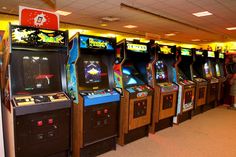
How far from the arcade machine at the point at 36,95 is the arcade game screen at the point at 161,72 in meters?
2.22

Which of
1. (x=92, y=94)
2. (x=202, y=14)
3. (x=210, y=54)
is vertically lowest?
(x=92, y=94)

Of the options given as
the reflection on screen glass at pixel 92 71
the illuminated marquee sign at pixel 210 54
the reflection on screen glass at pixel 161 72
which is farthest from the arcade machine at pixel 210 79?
the reflection on screen glass at pixel 92 71

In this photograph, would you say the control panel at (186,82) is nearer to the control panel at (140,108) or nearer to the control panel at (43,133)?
the control panel at (140,108)

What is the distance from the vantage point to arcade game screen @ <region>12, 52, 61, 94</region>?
232 centimetres

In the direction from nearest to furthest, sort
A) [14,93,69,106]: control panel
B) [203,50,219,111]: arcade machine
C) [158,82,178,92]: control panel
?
[14,93,69,106]: control panel < [158,82,178,92]: control panel < [203,50,219,111]: arcade machine

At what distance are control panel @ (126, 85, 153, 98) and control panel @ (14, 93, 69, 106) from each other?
1258mm

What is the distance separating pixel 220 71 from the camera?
684 cm

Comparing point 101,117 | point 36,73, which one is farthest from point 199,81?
point 36,73

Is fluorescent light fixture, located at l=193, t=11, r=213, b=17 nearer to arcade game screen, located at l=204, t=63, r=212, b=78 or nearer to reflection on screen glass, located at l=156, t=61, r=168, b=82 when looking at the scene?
arcade game screen, located at l=204, t=63, r=212, b=78

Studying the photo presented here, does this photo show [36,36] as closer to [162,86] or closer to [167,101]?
[162,86]

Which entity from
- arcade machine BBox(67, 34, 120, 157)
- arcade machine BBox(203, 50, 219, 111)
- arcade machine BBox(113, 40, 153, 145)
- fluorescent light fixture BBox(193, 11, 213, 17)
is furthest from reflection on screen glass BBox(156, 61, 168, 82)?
fluorescent light fixture BBox(193, 11, 213, 17)

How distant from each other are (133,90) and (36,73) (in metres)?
1.63

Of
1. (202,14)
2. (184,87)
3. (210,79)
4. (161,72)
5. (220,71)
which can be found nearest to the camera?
(161,72)

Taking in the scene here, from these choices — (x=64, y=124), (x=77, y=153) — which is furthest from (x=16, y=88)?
(x=77, y=153)
